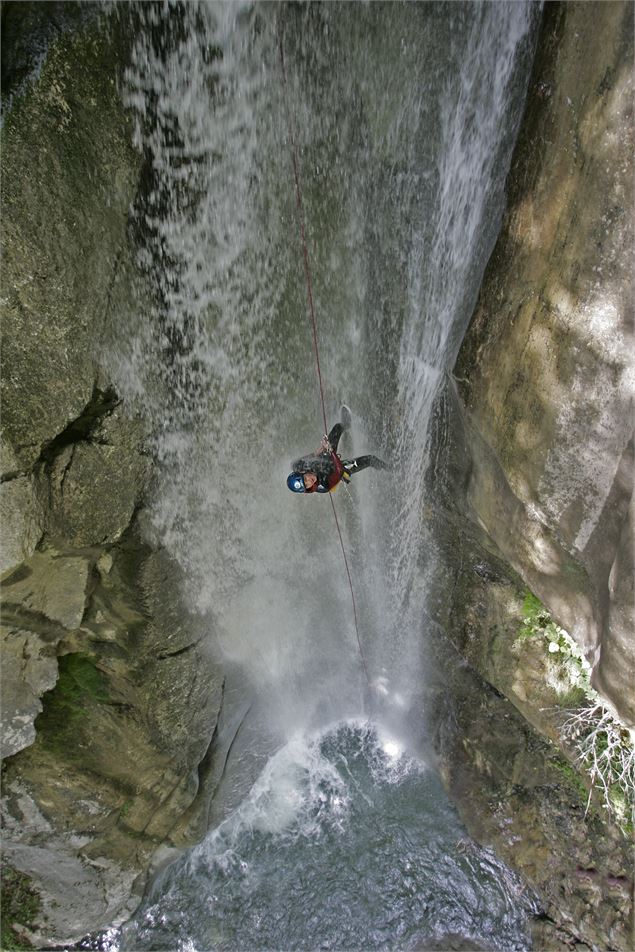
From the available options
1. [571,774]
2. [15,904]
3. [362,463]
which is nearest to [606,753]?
[571,774]

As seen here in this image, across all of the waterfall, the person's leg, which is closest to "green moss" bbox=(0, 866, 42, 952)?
the waterfall

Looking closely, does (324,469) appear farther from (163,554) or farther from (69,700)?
(69,700)

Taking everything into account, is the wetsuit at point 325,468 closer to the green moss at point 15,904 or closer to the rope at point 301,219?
the rope at point 301,219

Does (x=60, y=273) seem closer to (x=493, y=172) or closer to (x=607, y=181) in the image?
(x=493, y=172)

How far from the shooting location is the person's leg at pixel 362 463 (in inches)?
211

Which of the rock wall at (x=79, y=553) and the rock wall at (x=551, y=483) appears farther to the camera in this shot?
the rock wall at (x=79, y=553)

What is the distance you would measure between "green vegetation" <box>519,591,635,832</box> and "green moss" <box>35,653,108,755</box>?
4.05 m

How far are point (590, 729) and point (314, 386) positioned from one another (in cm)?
401

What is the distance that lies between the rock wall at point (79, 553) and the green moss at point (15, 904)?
0.29 ft

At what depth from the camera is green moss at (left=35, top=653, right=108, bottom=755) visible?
16.0 feet

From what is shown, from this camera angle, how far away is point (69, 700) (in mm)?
4980

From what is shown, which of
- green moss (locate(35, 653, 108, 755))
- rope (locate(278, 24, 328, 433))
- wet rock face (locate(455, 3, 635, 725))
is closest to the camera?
wet rock face (locate(455, 3, 635, 725))

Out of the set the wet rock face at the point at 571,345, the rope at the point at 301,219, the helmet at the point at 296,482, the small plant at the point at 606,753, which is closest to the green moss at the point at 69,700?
the helmet at the point at 296,482

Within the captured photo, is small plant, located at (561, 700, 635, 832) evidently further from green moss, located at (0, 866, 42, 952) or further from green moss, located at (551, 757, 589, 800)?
green moss, located at (0, 866, 42, 952)
